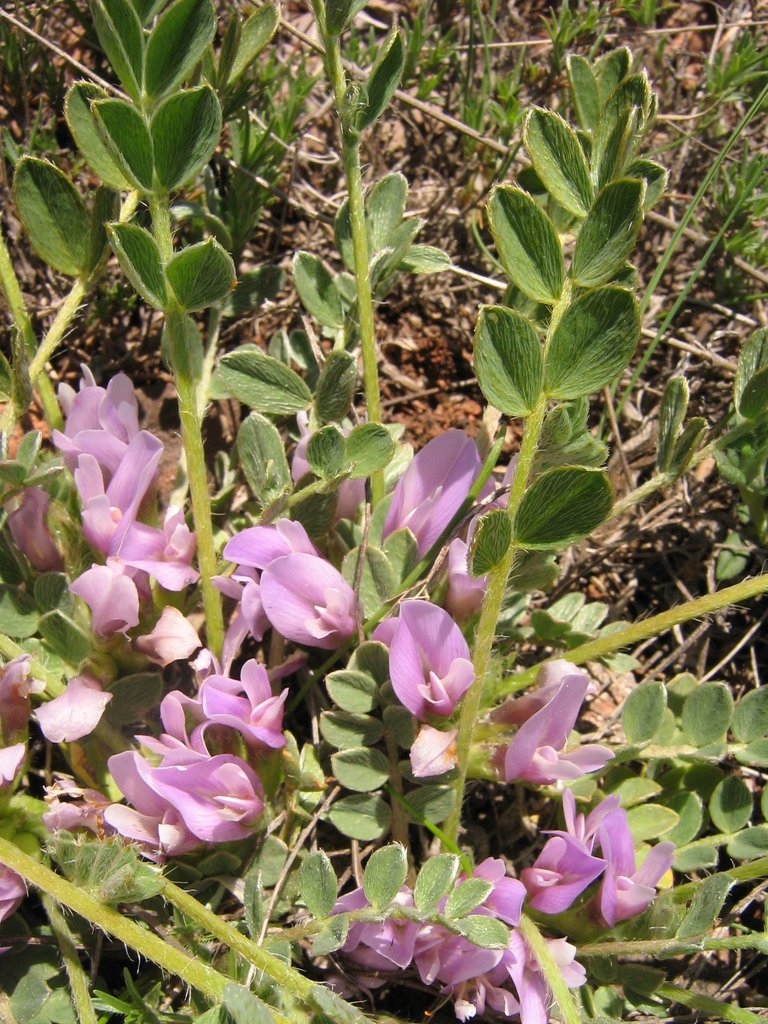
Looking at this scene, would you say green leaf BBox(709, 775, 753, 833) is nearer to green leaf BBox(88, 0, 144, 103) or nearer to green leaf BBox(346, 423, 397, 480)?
green leaf BBox(346, 423, 397, 480)

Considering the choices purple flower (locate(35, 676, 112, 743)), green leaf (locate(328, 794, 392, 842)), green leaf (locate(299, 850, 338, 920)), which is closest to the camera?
green leaf (locate(299, 850, 338, 920))

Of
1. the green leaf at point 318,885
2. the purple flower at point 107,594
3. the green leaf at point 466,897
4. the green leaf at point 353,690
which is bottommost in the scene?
the green leaf at point 318,885

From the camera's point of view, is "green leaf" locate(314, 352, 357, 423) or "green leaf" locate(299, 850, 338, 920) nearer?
"green leaf" locate(299, 850, 338, 920)

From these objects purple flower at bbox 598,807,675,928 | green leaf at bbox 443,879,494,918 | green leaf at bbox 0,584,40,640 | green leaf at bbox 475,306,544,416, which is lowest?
purple flower at bbox 598,807,675,928

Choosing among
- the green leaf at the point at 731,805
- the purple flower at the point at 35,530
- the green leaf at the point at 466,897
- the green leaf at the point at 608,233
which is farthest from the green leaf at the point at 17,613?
the green leaf at the point at 731,805

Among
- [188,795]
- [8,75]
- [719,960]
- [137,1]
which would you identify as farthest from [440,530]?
[8,75]

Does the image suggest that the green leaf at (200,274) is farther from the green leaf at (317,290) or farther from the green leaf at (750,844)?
the green leaf at (750,844)

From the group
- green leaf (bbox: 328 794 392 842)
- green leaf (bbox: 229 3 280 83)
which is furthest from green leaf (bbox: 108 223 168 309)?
green leaf (bbox: 328 794 392 842)
